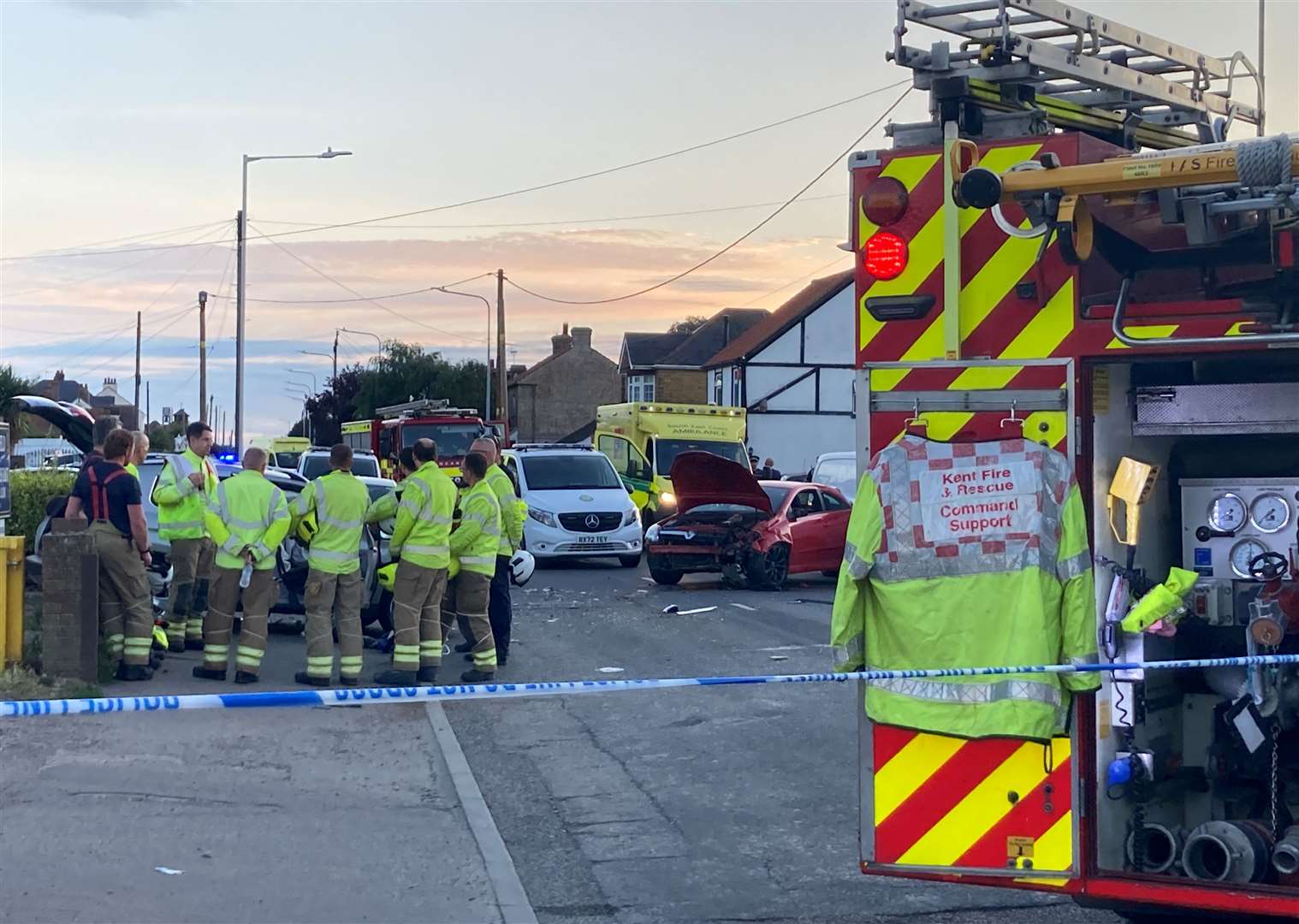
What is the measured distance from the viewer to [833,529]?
20844 mm

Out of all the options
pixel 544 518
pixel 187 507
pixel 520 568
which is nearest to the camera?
pixel 187 507

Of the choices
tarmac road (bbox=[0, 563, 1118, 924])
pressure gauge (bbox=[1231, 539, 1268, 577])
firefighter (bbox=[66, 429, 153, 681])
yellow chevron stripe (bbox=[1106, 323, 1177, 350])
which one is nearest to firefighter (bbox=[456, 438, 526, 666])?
tarmac road (bbox=[0, 563, 1118, 924])

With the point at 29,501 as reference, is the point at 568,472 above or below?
above

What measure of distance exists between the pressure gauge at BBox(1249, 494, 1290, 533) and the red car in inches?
571

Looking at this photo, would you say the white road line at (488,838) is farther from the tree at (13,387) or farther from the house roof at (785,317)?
the house roof at (785,317)

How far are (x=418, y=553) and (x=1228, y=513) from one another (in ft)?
23.6

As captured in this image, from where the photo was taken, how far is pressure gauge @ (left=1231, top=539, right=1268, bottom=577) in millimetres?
5398

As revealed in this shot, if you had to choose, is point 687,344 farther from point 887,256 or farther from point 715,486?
point 887,256

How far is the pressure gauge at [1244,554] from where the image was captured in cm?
540

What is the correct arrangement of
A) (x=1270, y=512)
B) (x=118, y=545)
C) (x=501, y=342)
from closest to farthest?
(x=1270, y=512), (x=118, y=545), (x=501, y=342)

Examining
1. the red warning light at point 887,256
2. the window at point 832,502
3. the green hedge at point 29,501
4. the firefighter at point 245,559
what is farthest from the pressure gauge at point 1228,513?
the green hedge at point 29,501

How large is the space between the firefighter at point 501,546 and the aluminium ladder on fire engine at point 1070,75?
6988 mm

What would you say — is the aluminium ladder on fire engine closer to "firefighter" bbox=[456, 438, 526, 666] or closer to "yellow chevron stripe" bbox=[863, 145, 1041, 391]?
"yellow chevron stripe" bbox=[863, 145, 1041, 391]

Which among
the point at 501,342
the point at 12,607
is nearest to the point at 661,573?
the point at 12,607
